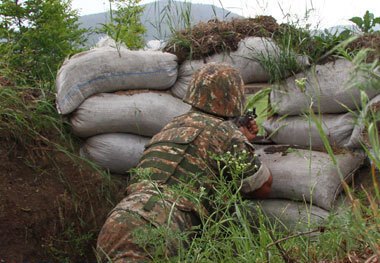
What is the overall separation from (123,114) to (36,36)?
1148 mm

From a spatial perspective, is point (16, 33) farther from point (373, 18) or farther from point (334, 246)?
point (334, 246)

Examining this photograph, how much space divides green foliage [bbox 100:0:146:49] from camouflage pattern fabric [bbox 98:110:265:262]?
131cm

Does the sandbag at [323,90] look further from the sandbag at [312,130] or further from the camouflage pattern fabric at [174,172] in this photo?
the camouflage pattern fabric at [174,172]

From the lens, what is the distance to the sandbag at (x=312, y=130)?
4031 millimetres

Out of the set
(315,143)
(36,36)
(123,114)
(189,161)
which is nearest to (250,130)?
(315,143)

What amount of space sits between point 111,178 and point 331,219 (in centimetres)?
271

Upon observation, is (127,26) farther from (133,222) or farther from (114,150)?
(133,222)

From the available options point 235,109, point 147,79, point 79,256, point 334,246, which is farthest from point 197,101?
point 334,246

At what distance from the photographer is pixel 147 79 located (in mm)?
4289

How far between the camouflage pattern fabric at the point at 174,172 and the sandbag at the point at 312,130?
0.81 metres

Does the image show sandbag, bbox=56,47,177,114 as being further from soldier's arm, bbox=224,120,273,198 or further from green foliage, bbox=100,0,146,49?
soldier's arm, bbox=224,120,273,198

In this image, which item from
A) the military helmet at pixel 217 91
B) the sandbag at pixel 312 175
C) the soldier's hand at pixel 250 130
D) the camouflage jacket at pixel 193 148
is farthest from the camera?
the sandbag at pixel 312 175

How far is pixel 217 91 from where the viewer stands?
11.5 ft

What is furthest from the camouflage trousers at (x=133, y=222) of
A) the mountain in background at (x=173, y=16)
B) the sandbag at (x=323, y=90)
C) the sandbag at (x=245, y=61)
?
the mountain in background at (x=173, y=16)
